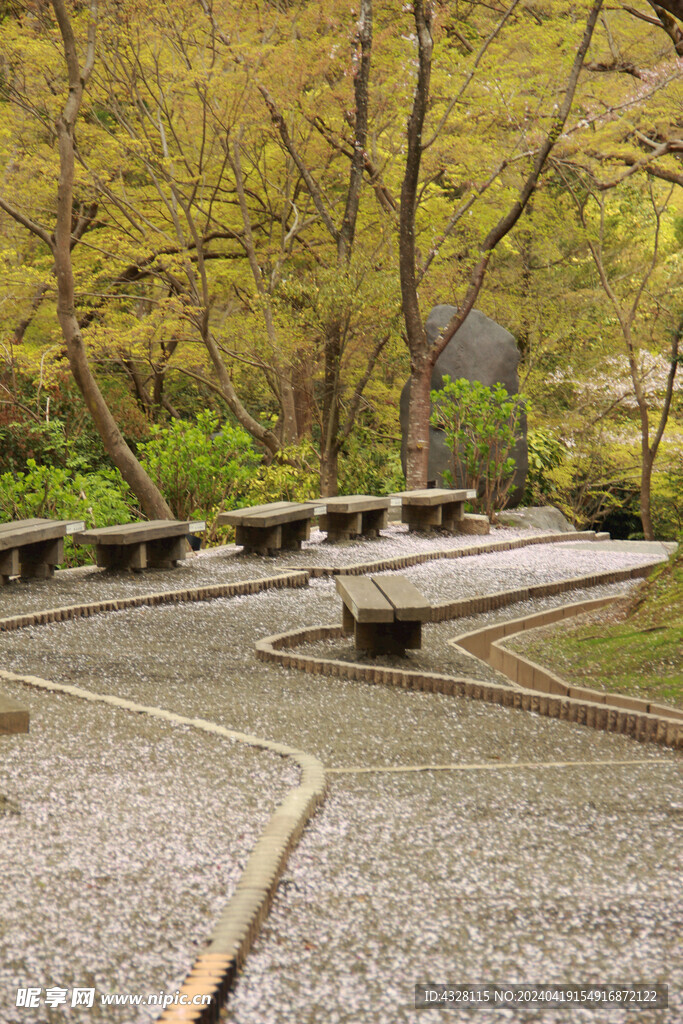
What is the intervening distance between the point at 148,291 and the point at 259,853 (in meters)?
15.3

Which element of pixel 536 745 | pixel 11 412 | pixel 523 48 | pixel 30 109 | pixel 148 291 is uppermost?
pixel 523 48

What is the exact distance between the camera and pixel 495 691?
156 inches

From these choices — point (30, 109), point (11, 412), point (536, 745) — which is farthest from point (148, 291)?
point (536, 745)

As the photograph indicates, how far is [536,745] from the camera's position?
3.39 metres

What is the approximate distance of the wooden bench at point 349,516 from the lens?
8.12m

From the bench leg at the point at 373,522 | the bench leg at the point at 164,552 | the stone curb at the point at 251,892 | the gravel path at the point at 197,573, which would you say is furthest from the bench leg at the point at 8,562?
the stone curb at the point at 251,892

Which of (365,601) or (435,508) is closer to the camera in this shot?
(365,601)

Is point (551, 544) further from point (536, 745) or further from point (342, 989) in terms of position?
point (342, 989)

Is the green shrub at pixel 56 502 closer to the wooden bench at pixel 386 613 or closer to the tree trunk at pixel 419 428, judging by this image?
the tree trunk at pixel 419 428

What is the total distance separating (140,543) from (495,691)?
3.54 metres

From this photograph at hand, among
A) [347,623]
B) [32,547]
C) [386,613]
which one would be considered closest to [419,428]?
[32,547]

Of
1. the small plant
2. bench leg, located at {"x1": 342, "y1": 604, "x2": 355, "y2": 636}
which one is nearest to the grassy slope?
bench leg, located at {"x1": 342, "y1": 604, "x2": 355, "y2": 636}

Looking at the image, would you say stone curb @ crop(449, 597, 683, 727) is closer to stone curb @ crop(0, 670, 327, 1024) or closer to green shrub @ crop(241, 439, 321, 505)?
stone curb @ crop(0, 670, 327, 1024)

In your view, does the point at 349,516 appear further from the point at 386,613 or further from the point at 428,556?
the point at 386,613
